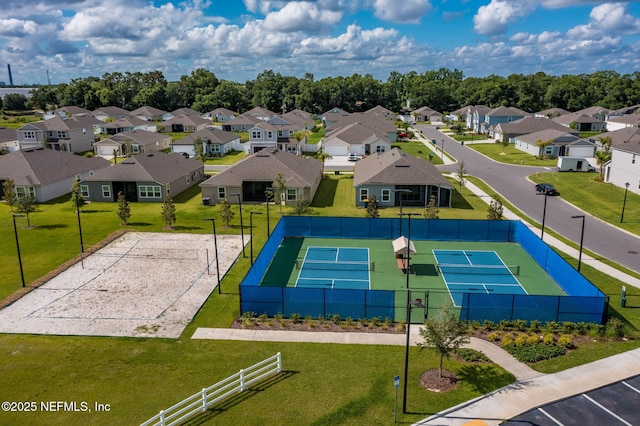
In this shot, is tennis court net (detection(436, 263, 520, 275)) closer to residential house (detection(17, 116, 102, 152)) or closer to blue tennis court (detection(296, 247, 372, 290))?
blue tennis court (detection(296, 247, 372, 290))

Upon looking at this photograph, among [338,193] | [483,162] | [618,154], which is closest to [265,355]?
[338,193]

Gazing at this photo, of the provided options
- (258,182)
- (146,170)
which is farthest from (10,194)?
(258,182)

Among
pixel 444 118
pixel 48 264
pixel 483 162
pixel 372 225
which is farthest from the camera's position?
pixel 444 118

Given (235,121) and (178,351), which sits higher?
(235,121)

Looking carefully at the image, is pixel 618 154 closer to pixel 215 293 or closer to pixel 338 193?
pixel 338 193

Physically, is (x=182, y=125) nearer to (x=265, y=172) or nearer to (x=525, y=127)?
(x=265, y=172)

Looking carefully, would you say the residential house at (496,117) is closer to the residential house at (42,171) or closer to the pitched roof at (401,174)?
the pitched roof at (401,174)

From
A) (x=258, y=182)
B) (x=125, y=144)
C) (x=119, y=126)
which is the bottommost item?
(x=258, y=182)
